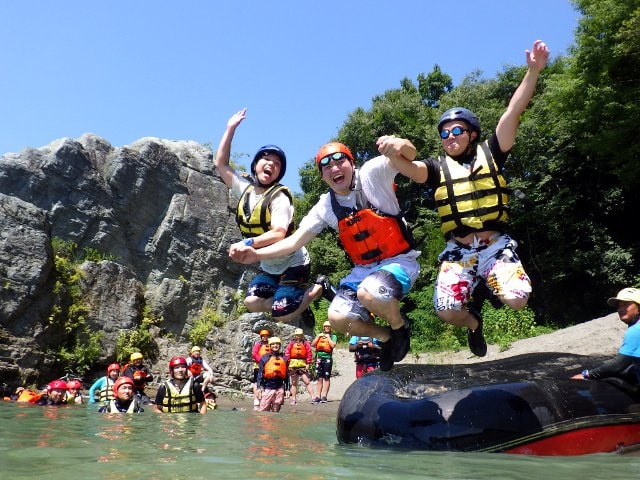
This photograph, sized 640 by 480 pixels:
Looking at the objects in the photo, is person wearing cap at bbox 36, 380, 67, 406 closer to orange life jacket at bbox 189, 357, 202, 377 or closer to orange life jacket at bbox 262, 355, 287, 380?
orange life jacket at bbox 189, 357, 202, 377

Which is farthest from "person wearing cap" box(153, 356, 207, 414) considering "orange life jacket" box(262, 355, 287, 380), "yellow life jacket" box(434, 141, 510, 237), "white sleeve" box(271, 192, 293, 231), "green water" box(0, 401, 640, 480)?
"yellow life jacket" box(434, 141, 510, 237)

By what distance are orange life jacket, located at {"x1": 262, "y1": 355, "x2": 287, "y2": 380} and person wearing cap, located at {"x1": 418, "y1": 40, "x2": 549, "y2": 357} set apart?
742 cm

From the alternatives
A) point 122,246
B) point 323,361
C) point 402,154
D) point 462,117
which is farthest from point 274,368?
point 122,246

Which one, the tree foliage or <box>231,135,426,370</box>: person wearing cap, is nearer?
<box>231,135,426,370</box>: person wearing cap

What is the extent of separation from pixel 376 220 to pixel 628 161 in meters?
17.9

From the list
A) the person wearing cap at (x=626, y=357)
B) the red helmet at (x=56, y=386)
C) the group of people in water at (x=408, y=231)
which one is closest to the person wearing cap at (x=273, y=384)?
the red helmet at (x=56, y=386)

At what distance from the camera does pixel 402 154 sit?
4824mm

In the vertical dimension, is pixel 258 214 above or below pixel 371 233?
above

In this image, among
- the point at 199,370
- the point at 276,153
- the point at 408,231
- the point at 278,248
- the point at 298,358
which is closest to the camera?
the point at 408,231

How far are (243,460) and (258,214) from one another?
273cm

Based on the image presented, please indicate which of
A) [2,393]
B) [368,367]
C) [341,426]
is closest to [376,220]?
[341,426]

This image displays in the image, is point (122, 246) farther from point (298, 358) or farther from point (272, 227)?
point (272, 227)

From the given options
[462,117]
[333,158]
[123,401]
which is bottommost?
[123,401]

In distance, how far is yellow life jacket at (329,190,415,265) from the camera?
5152 mm
